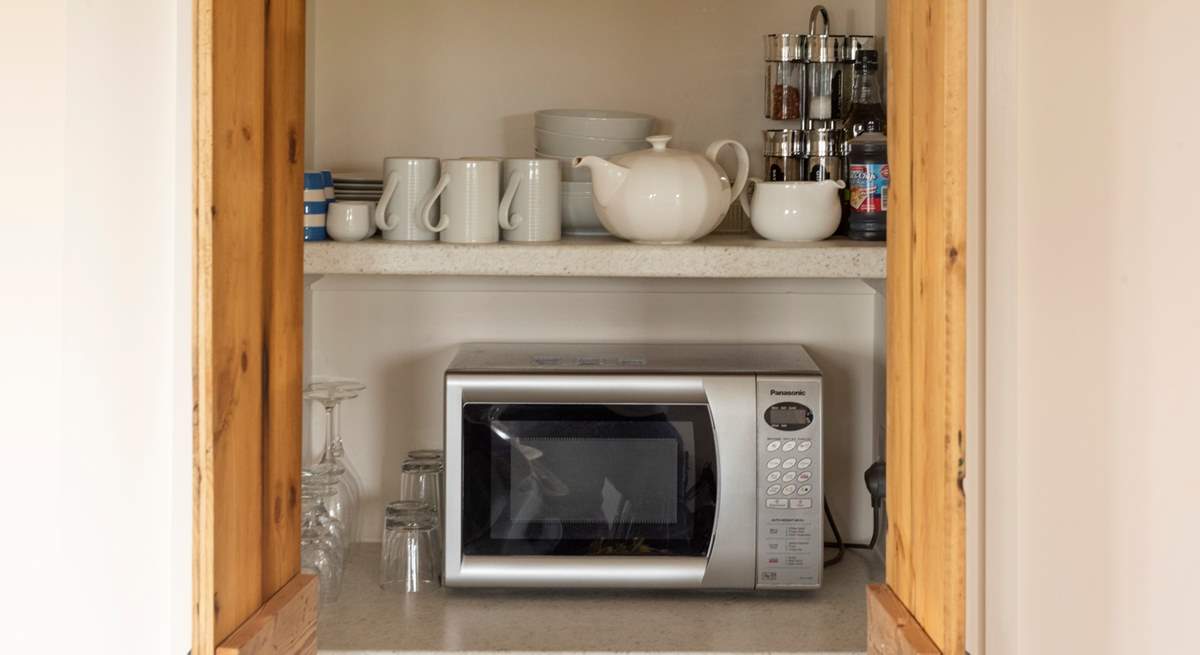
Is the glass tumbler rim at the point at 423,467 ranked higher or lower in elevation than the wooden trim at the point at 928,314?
lower

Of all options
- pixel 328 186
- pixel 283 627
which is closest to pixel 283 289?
pixel 283 627

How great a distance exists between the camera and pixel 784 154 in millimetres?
1924

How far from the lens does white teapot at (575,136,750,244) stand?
5.50ft

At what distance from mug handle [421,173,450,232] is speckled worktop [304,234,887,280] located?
0.10ft

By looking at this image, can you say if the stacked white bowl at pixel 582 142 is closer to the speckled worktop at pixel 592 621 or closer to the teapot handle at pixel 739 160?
the teapot handle at pixel 739 160

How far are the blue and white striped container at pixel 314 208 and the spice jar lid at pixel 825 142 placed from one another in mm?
723

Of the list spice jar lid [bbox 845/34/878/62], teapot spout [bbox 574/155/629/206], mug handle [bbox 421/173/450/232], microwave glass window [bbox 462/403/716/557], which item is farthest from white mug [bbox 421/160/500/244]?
spice jar lid [bbox 845/34/878/62]
